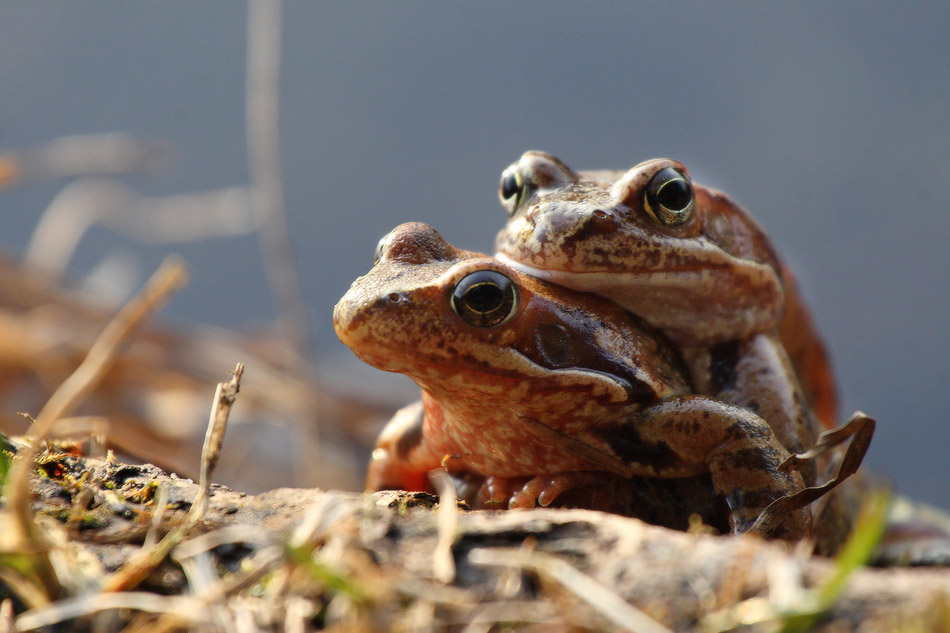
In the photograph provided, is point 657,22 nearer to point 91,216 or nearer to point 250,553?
point 91,216

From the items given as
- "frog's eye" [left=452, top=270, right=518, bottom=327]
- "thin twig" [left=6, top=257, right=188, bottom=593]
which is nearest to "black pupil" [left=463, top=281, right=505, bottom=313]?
"frog's eye" [left=452, top=270, right=518, bottom=327]

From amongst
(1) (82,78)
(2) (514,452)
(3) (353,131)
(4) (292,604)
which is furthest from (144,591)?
(1) (82,78)

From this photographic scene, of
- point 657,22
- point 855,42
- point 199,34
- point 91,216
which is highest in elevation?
point 199,34

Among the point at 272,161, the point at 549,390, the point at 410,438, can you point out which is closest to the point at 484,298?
the point at 549,390

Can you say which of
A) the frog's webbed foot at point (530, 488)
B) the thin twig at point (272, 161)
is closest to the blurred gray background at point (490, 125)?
the thin twig at point (272, 161)

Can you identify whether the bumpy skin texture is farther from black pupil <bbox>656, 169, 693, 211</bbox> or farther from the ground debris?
the ground debris

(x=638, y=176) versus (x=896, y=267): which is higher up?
(x=896, y=267)

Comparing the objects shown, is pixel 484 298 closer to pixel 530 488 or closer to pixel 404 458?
pixel 530 488

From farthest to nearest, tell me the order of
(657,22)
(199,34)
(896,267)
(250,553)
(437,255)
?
(199,34) → (657,22) → (896,267) → (437,255) → (250,553)
